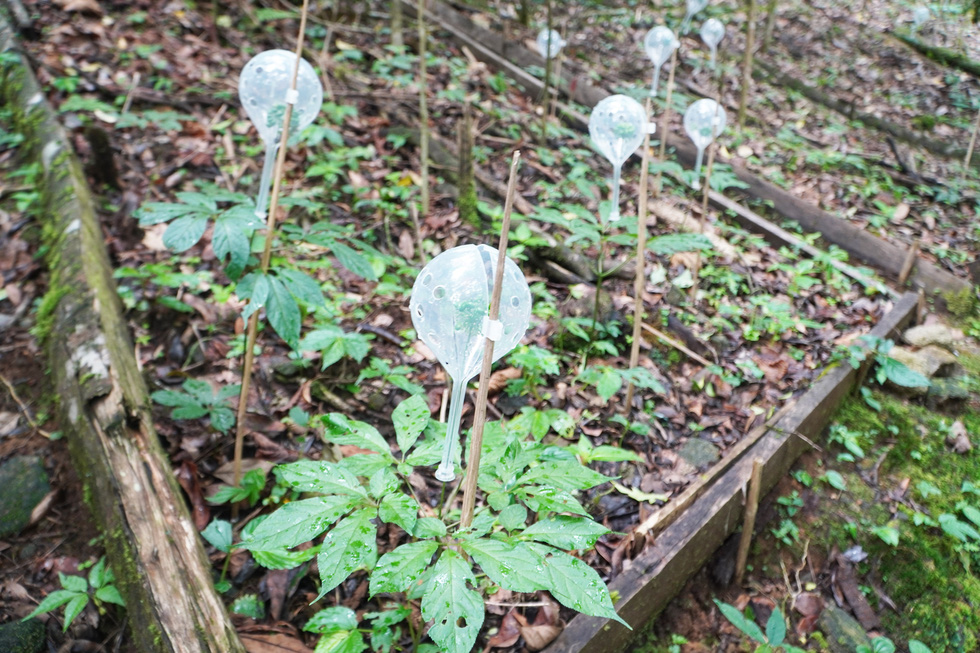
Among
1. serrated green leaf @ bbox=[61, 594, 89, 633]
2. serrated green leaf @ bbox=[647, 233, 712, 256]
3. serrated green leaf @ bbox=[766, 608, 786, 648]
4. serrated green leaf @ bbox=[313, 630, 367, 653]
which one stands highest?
serrated green leaf @ bbox=[647, 233, 712, 256]

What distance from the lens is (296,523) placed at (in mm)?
1137

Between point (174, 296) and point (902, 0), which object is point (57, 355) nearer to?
point (174, 296)

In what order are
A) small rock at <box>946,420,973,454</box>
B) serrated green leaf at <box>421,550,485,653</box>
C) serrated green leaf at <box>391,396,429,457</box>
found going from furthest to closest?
small rock at <box>946,420,973,454</box>
serrated green leaf at <box>391,396,429,457</box>
serrated green leaf at <box>421,550,485,653</box>

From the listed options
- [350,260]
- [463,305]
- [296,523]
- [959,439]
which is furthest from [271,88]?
[959,439]

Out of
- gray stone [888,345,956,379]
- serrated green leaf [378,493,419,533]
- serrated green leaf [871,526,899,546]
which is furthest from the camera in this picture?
gray stone [888,345,956,379]

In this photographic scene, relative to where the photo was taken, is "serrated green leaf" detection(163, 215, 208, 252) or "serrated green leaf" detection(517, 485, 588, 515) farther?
"serrated green leaf" detection(163, 215, 208, 252)

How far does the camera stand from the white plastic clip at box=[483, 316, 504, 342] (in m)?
1.11

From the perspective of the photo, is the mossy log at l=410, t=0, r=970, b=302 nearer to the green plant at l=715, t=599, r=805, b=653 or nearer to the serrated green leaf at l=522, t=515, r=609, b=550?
the green plant at l=715, t=599, r=805, b=653

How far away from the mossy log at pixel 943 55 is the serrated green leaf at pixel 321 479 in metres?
10.6

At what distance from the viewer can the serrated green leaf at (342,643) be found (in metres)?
1.43

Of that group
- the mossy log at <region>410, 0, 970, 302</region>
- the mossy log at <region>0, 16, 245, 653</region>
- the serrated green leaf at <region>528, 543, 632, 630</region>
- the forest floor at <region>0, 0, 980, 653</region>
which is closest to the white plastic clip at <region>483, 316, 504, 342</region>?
the serrated green leaf at <region>528, 543, 632, 630</region>

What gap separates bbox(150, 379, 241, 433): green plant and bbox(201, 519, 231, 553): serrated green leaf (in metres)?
0.38

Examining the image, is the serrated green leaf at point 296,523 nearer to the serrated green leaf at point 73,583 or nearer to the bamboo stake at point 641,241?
the serrated green leaf at point 73,583

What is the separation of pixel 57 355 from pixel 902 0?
1413 centimetres
